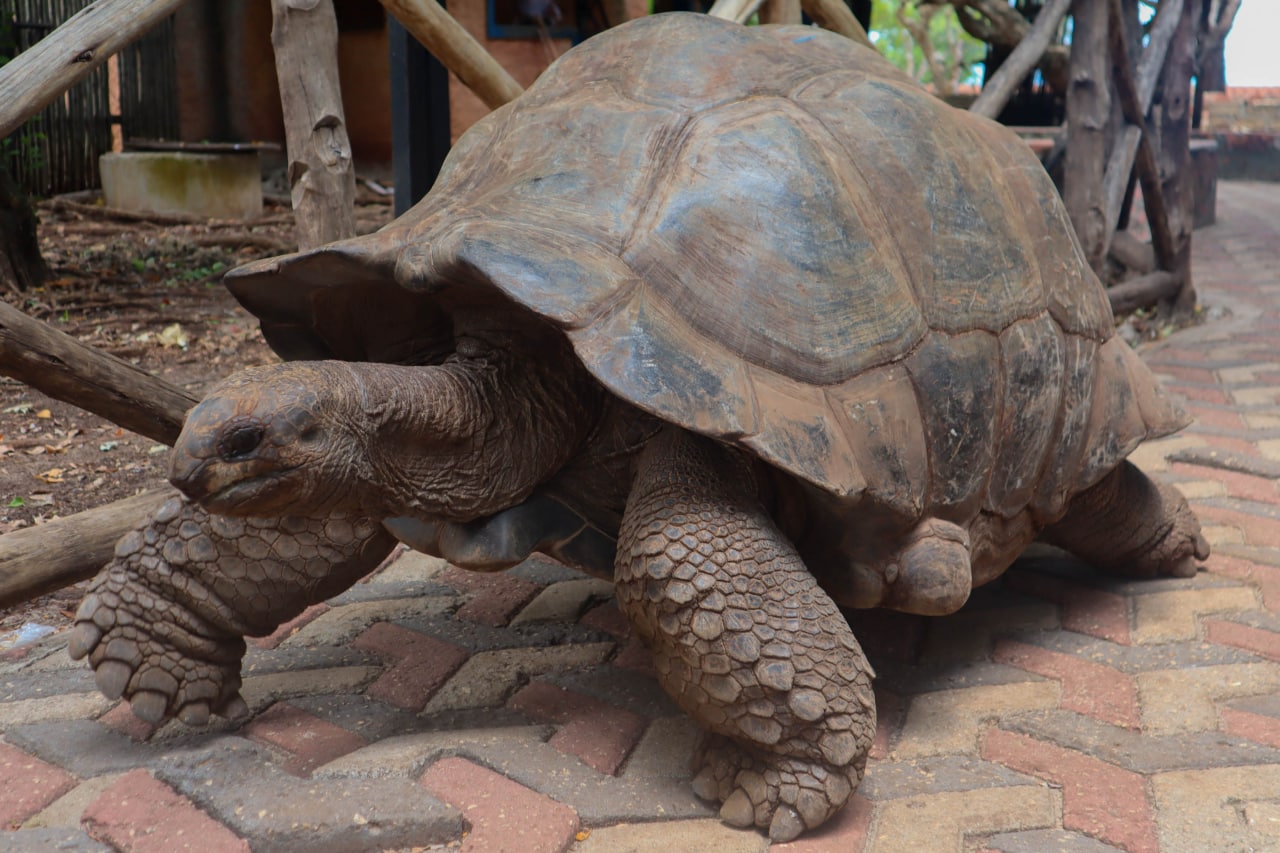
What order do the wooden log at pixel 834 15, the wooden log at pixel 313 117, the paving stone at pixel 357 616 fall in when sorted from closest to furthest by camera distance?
the paving stone at pixel 357 616, the wooden log at pixel 313 117, the wooden log at pixel 834 15

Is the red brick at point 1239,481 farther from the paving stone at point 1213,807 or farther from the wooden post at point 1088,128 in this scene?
the paving stone at point 1213,807

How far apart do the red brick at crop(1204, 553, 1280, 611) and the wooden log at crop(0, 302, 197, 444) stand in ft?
9.31

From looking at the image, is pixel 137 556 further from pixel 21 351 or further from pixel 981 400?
pixel 981 400

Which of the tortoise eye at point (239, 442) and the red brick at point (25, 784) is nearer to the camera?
the tortoise eye at point (239, 442)

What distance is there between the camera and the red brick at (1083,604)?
304cm

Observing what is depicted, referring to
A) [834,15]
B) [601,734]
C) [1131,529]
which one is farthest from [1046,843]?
[834,15]

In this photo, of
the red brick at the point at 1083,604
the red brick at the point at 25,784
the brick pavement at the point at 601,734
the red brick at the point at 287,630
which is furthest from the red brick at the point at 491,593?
the red brick at the point at 1083,604

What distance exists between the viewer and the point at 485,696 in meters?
2.63

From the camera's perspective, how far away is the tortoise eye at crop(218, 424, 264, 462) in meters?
1.89

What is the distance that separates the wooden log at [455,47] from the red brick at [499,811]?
7.29 ft

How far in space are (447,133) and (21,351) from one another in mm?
2545

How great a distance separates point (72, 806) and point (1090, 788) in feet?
6.10

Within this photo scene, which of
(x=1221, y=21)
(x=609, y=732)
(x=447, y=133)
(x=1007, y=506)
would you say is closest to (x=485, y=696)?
(x=609, y=732)

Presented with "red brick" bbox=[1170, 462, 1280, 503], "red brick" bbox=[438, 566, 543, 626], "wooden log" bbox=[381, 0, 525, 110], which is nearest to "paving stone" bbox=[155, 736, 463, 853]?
"red brick" bbox=[438, 566, 543, 626]
